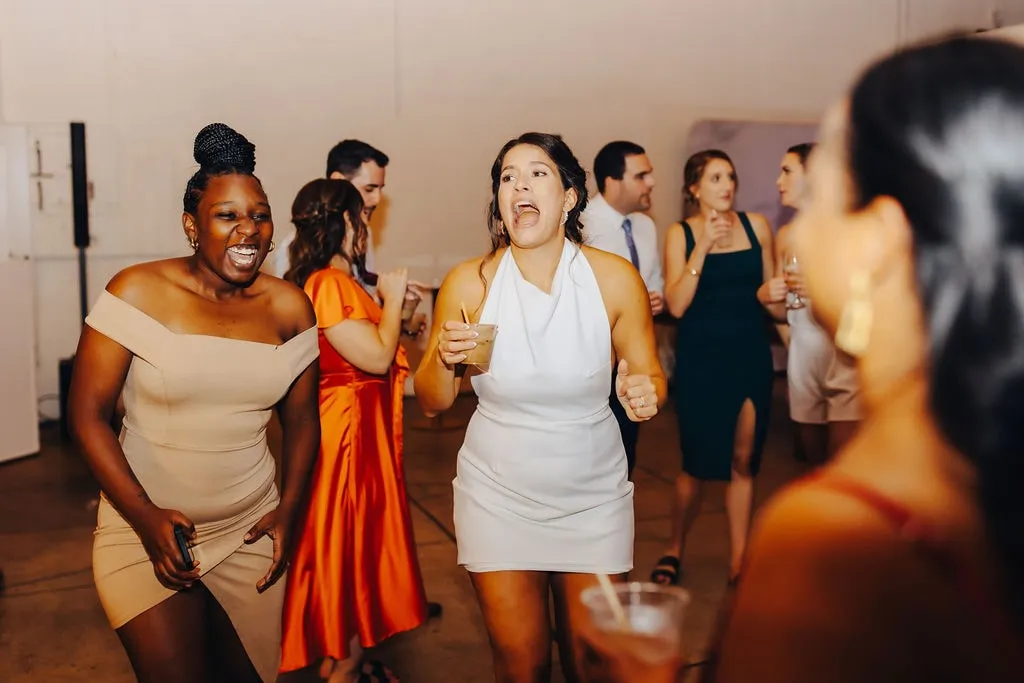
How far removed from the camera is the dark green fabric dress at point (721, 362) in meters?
4.01

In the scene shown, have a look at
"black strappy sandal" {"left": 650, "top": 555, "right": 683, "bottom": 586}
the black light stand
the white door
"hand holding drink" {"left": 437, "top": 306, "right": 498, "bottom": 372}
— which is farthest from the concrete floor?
"hand holding drink" {"left": 437, "top": 306, "right": 498, "bottom": 372}

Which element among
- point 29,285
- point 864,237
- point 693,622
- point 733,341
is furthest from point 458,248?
point 864,237

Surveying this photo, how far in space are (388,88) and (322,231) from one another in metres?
5.12

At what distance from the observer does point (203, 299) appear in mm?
2340

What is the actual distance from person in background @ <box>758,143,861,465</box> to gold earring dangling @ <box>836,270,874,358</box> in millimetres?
2764

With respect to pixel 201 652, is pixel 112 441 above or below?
above

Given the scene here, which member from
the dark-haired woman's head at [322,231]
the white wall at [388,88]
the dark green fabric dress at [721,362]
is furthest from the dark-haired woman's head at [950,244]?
the white wall at [388,88]

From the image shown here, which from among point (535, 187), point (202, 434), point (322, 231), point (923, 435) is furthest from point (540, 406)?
point (923, 435)

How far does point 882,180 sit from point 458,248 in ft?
24.9

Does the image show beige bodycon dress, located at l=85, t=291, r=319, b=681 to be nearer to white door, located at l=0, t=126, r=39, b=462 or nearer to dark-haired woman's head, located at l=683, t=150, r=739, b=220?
dark-haired woman's head, located at l=683, t=150, r=739, b=220

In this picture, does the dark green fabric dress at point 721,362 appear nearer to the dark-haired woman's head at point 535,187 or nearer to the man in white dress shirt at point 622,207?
the man in white dress shirt at point 622,207

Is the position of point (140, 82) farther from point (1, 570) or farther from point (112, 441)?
point (112, 441)

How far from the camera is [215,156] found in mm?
2344

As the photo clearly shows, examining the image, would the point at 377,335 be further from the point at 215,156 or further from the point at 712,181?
the point at 712,181
